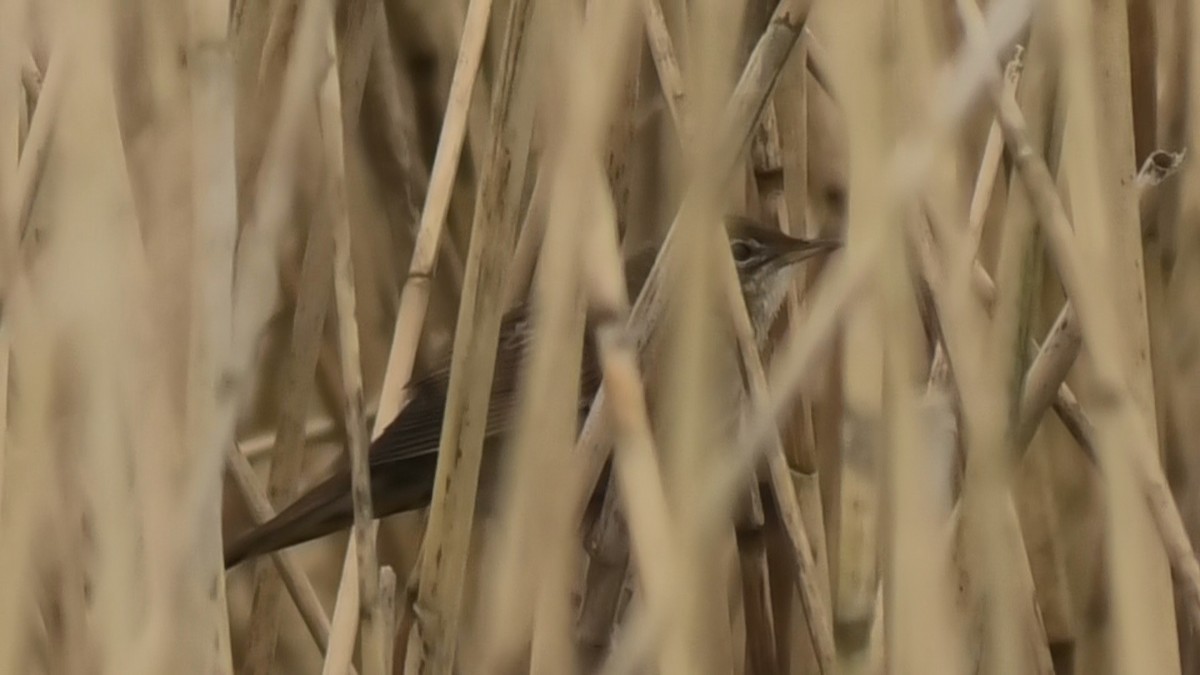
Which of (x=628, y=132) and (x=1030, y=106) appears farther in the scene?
(x=628, y=132)

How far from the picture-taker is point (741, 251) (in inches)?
41.3

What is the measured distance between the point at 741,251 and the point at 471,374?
525 millimetres

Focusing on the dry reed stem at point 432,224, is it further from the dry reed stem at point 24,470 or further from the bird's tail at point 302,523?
the dry reed stem at point 24,470

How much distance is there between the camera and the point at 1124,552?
47 cm

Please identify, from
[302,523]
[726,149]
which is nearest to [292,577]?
[302,523]

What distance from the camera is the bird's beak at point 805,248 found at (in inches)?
39.0

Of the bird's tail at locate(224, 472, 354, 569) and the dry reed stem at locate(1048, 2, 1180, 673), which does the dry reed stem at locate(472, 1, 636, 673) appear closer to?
the dry reed stem at locate(1048, 2, 1180, 673)

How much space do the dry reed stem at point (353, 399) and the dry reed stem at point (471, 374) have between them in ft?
0.15

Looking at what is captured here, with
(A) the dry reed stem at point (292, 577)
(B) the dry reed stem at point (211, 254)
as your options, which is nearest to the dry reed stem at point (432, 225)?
(A) the dry reed stem at point (292, 577)

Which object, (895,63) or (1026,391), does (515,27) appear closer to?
(895,63)

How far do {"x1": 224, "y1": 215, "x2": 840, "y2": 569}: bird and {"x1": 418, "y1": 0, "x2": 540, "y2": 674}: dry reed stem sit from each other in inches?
13.8

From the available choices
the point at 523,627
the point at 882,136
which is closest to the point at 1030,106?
the point at 882,136

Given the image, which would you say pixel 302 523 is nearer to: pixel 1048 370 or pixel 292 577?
pixel 292 577

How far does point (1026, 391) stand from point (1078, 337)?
40mm
